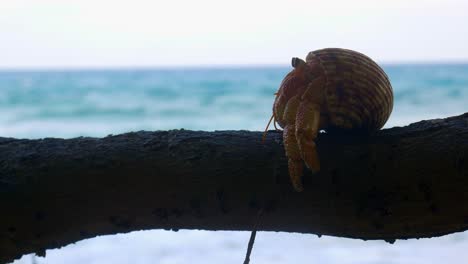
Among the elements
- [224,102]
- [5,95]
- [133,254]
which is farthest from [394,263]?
[5,95]

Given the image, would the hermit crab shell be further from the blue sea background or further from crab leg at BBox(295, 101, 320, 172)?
the blue sea background

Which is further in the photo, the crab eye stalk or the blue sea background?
the blue sea background

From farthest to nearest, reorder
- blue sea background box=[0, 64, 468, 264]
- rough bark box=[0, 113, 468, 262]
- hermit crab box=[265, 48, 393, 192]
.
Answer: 1. blue sea background box=[0, 64, 468, 264]
2. hermit crab box=[265, 48, 393, 192]
3. rough bark box=[0, 113, 468, 262]

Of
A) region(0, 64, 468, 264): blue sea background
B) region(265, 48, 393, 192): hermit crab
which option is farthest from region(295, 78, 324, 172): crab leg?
region(0, 64, 468, 264): blue sea background

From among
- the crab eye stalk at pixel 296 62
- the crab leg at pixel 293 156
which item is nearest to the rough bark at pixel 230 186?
the crab leg at pixel 293 156

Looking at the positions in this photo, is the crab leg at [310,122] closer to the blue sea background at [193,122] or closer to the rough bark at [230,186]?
the rough bark at [230,186]

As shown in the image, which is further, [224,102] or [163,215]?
[224,102]

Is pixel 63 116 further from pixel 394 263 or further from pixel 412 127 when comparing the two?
pixel 412 127
